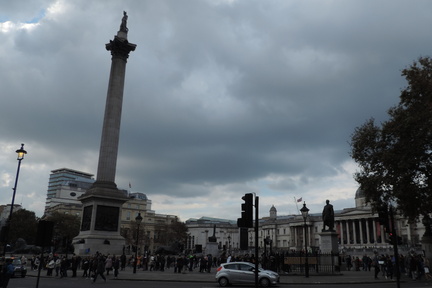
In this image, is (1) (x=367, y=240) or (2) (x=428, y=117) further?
(1) (x=367, y=240)

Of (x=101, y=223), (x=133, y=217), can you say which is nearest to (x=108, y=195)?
(x=101, y=223)

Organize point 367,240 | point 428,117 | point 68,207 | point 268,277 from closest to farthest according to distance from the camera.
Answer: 1. point 268,277
2. point 428,117
3. point 68,207
4. point 367,240

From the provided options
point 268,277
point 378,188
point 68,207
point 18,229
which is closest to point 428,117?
point 378,188

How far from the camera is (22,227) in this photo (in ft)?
267

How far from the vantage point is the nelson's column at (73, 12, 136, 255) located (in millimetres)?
38281

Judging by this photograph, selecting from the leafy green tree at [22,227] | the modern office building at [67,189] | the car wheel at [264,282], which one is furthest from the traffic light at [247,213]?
the modern office building at [67,189]

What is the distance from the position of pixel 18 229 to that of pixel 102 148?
51.4 m

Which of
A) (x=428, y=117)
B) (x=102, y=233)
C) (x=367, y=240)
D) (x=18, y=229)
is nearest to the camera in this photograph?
(x=428, y=117)

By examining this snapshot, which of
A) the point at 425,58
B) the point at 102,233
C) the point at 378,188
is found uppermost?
the point at 425,58

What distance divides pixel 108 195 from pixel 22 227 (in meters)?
54.0

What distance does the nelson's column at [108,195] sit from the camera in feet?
126

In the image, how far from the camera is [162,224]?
110938mm

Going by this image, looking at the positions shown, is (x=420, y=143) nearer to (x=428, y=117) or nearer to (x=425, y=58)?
(x=428, y=117)

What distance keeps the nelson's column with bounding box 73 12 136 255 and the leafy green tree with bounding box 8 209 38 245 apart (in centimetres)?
4879
